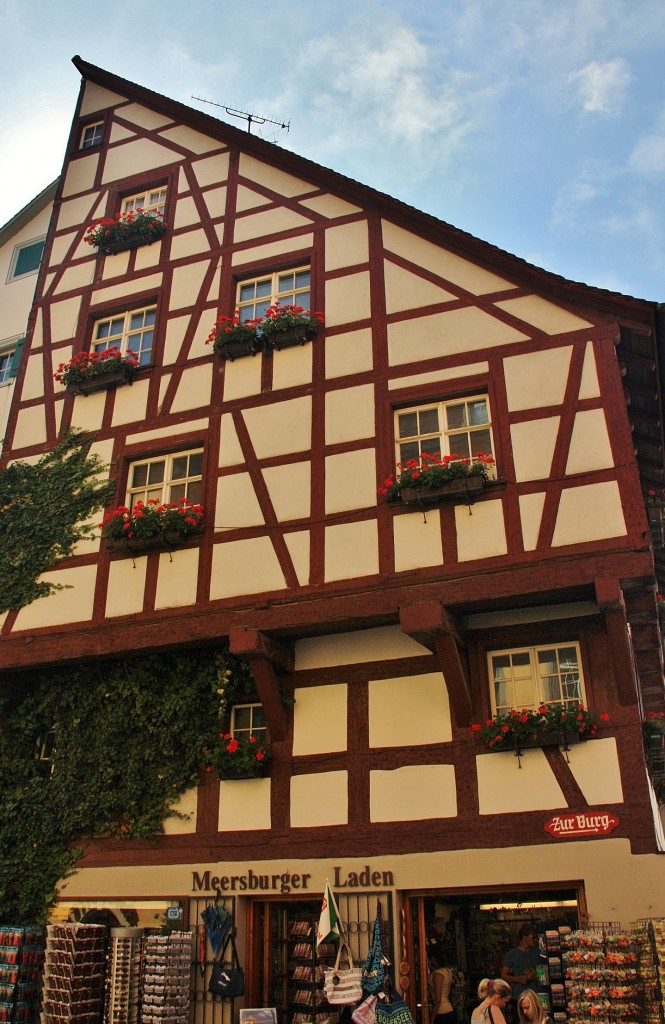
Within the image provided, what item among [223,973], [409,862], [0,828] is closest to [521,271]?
[409,862]

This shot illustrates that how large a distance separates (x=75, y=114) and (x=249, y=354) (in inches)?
299

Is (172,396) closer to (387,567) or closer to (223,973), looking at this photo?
(387,567)

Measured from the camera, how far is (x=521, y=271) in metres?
11.9

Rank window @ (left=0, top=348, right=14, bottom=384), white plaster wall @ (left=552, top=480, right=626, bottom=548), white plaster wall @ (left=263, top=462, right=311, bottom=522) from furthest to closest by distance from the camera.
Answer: window @ (left=0, top=348, right=14, bottom=384), white plaster wall @ (left=263, top=462, right=311, bottom=522), white plaster wall @ (left=552, top=480, right=626, bottom=548)

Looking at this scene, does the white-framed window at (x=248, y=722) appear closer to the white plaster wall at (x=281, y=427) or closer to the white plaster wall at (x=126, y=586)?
the white plaster wall at (x=126, y=586)

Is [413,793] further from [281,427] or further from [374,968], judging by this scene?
[281,427]

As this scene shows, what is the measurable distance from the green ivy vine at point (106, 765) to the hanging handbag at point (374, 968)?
9.85ft

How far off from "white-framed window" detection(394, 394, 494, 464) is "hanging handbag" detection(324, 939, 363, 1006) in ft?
18.6

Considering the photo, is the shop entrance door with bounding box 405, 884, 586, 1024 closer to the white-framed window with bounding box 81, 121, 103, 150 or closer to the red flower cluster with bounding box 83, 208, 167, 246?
the red flower cluster with bounding box 83, 208, 167, 246

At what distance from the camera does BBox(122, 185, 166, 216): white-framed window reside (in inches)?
613

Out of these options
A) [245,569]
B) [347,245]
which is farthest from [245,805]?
[347,245]

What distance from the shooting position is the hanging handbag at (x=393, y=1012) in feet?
30.1

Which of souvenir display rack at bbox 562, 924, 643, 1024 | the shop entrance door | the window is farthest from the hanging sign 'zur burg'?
the window

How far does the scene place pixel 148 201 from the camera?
15.9m
